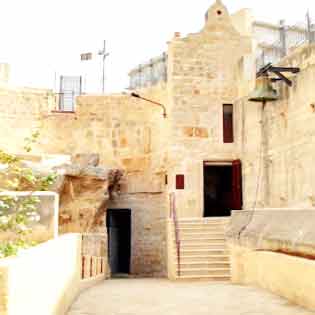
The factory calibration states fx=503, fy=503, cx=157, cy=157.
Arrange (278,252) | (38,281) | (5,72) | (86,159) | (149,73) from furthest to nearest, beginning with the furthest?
1. (149,73)
2. (5,72)
3. (86,159)
4. (278,252)
5. (38,281)

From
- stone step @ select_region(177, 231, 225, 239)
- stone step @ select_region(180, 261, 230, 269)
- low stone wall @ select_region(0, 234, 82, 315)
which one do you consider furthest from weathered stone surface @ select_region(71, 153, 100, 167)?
low stone wall @ select_region(0, 234, 82, 315)

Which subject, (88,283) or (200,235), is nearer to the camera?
(88,283)

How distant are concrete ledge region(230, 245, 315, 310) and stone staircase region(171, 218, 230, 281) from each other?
266 cm

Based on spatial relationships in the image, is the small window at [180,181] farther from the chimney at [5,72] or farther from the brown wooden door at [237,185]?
the chimney at [5,72]

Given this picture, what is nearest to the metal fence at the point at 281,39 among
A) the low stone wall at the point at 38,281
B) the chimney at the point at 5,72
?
the low stone wall at the point at 38,281

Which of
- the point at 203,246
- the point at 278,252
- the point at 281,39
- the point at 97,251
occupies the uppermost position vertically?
the point at 281,39

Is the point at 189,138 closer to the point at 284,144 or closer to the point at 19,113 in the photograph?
the point at 284,144

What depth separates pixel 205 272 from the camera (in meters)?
11.5

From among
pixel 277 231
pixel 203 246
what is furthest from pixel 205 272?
pixel 277 231

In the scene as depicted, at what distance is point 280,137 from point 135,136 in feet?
25.6

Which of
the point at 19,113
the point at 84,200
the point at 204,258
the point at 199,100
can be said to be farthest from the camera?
the point at 19,113

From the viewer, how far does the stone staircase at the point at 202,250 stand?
11500mm

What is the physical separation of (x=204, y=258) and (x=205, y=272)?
59cm

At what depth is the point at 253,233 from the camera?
25.7 ft
